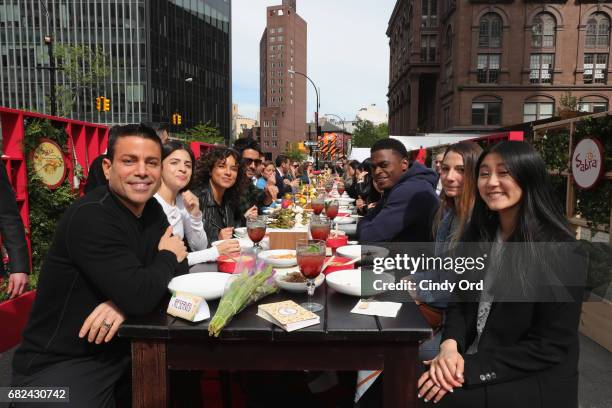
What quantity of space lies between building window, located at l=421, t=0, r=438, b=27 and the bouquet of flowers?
157 feet

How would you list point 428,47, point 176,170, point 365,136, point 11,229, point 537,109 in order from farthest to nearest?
point 365,136 → point 428,47 → point 537,109 → point 176,170 → point 11,229

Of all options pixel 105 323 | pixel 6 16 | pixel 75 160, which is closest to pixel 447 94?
pixel 75 160

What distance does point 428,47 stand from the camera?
43438 millimetres

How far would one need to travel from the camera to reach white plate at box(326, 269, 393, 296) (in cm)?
199

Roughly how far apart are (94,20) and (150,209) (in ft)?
184

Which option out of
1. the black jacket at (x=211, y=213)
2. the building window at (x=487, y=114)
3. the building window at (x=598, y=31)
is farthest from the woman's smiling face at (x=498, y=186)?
the building window at (x=598, y=31)

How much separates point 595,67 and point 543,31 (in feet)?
19.0

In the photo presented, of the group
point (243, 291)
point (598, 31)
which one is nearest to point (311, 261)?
point (243, 291)

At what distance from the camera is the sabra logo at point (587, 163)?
438 cm

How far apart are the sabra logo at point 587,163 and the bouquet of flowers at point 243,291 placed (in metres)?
4.16

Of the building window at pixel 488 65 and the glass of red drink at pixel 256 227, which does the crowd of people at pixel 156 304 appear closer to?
the glass of red drink at pixel 256 227

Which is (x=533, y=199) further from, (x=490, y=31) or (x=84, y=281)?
(x=490, y=31)

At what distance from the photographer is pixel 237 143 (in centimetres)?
763

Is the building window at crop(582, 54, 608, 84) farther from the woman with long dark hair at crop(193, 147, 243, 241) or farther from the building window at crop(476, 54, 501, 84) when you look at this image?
the woman with long dark hair at crop(193, 147, 243, 241)
